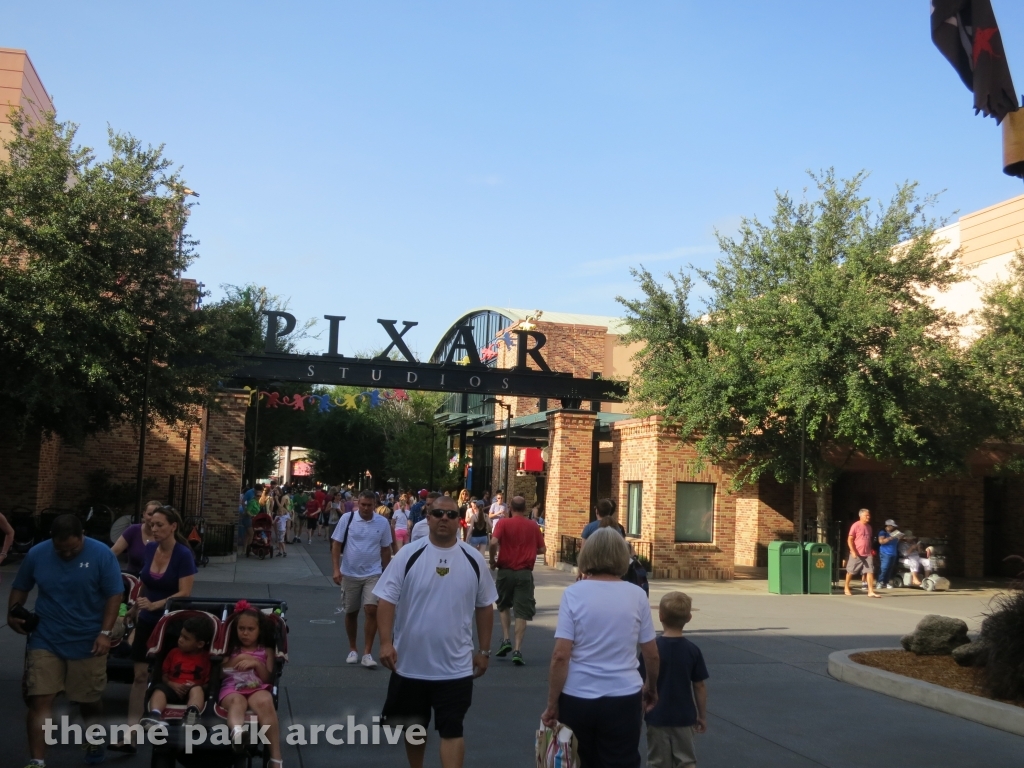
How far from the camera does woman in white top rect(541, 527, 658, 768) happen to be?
4.92m

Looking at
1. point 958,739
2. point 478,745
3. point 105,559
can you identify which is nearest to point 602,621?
point 478,745

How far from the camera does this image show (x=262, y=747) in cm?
602

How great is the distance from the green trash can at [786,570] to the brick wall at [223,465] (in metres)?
12.8

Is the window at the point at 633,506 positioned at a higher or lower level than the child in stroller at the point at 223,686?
higher

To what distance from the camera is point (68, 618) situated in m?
6.33

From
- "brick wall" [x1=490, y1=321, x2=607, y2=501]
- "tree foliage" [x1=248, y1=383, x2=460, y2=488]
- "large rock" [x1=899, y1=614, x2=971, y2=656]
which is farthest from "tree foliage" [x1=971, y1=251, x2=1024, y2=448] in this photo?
"brick wall" [x1=490, y1=321, x2=607, y2=501]

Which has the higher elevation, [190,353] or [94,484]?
[190,353]

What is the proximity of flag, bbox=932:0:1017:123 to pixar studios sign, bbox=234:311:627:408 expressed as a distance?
58.5 feet

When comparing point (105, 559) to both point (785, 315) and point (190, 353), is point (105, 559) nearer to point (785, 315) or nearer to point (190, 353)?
point (190, 353)

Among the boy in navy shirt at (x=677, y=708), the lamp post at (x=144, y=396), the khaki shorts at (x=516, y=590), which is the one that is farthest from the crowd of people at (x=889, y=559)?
the boy in navy shirt at (x=677, y=708)

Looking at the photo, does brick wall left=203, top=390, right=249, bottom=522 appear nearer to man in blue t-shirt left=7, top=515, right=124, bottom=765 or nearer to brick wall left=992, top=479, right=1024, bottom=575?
man in blue t-shirt left=7, top=515, right=124, bottom=765

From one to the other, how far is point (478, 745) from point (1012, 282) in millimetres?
20255

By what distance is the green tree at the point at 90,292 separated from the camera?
1731cm

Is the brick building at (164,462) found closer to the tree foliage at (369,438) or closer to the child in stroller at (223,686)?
the tree foliage at (369,438)
